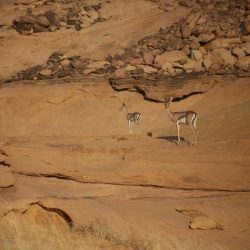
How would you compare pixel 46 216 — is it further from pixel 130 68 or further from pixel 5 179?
pixel 130 68

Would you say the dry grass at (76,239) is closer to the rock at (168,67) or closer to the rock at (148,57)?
the rock at (168,67)

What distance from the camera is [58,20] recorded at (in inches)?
1252

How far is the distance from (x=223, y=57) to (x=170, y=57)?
7.68 feet

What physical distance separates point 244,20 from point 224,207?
1460 centimetres

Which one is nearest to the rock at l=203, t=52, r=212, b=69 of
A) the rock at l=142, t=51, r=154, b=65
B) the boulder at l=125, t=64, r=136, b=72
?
the rock at l=142, t=51, r=154, b=65

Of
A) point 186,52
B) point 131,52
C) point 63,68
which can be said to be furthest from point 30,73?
point 186,52

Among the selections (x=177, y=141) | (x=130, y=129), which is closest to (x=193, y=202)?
(x=177, y=141)

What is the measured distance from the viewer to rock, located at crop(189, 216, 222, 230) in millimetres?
12188

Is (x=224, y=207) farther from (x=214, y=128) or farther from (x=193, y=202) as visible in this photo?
(x=214, y=128)

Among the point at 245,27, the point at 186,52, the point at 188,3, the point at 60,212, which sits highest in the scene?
the point at 60,212

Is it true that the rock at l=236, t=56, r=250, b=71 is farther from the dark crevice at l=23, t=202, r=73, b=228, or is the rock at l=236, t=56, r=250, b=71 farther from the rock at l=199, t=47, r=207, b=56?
the dark crevice at l=23, t=202, r=73, b=228

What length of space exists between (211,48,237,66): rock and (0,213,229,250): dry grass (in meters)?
15.1

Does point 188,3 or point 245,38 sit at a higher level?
point 188,3

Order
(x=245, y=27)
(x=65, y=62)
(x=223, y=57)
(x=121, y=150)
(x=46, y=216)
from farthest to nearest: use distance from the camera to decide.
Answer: (x=65, y=62) < (x=245, y=27) < (x=223, y=57) < (x=121, y=150) < (x=46, y=216)
